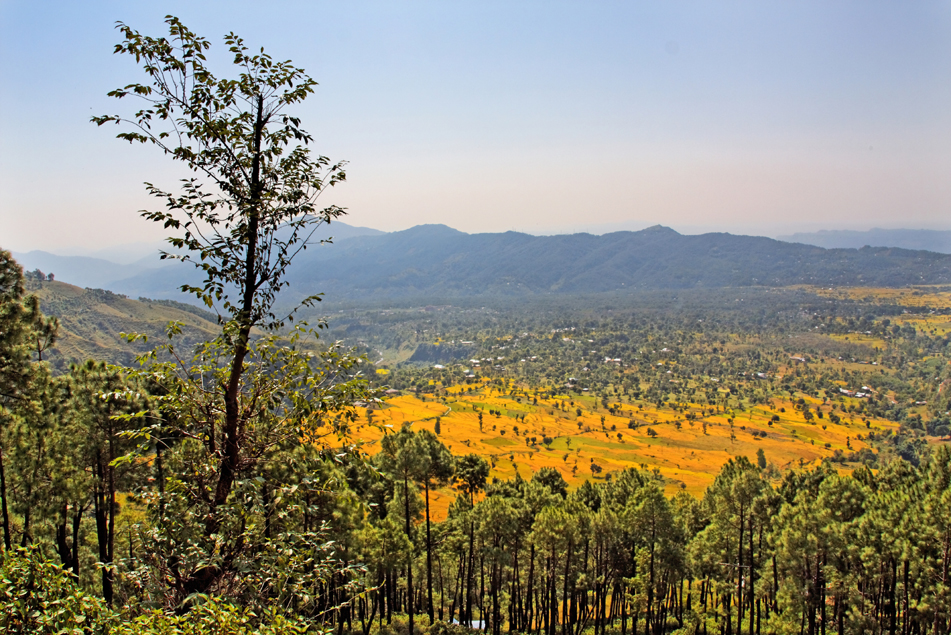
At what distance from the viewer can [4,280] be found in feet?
47.2

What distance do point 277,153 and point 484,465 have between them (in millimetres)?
32835

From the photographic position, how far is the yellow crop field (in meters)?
78.1

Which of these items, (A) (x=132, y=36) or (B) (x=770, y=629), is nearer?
(A) (x=132, y=36)

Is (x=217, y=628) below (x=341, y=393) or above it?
below

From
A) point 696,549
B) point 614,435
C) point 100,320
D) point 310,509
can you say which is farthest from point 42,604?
point 100,320

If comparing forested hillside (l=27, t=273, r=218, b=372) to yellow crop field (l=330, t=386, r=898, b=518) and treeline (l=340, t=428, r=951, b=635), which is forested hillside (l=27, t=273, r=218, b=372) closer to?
yellow crop field (l=330, t=386, r=898, b=518)

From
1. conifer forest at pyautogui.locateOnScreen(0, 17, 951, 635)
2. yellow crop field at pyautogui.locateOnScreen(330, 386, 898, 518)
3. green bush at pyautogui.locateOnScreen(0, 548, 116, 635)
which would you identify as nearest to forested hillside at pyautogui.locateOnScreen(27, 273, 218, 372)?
yellow crop field at pyautogui.locateOnScreen(330, 386, 898, 518)

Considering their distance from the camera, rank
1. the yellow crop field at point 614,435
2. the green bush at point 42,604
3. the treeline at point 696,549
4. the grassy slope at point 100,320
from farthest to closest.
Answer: the grassy slope at point 100,320 → the yellow crop field at point 614,435 → the treeline at point 696,549 → the green bush at point 42,604

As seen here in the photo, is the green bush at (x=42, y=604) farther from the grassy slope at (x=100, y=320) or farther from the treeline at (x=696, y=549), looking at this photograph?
the grassy slope at (x=100, y=320)

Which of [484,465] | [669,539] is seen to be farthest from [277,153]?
[484,465]

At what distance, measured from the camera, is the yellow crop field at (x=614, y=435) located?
256 ft

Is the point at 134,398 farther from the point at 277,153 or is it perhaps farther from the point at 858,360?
the point at 858,360

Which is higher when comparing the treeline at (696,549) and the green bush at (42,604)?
the green bush at (42,604)

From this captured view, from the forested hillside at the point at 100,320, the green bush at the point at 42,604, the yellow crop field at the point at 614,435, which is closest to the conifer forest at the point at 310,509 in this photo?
the green bush at the point at 42,604
